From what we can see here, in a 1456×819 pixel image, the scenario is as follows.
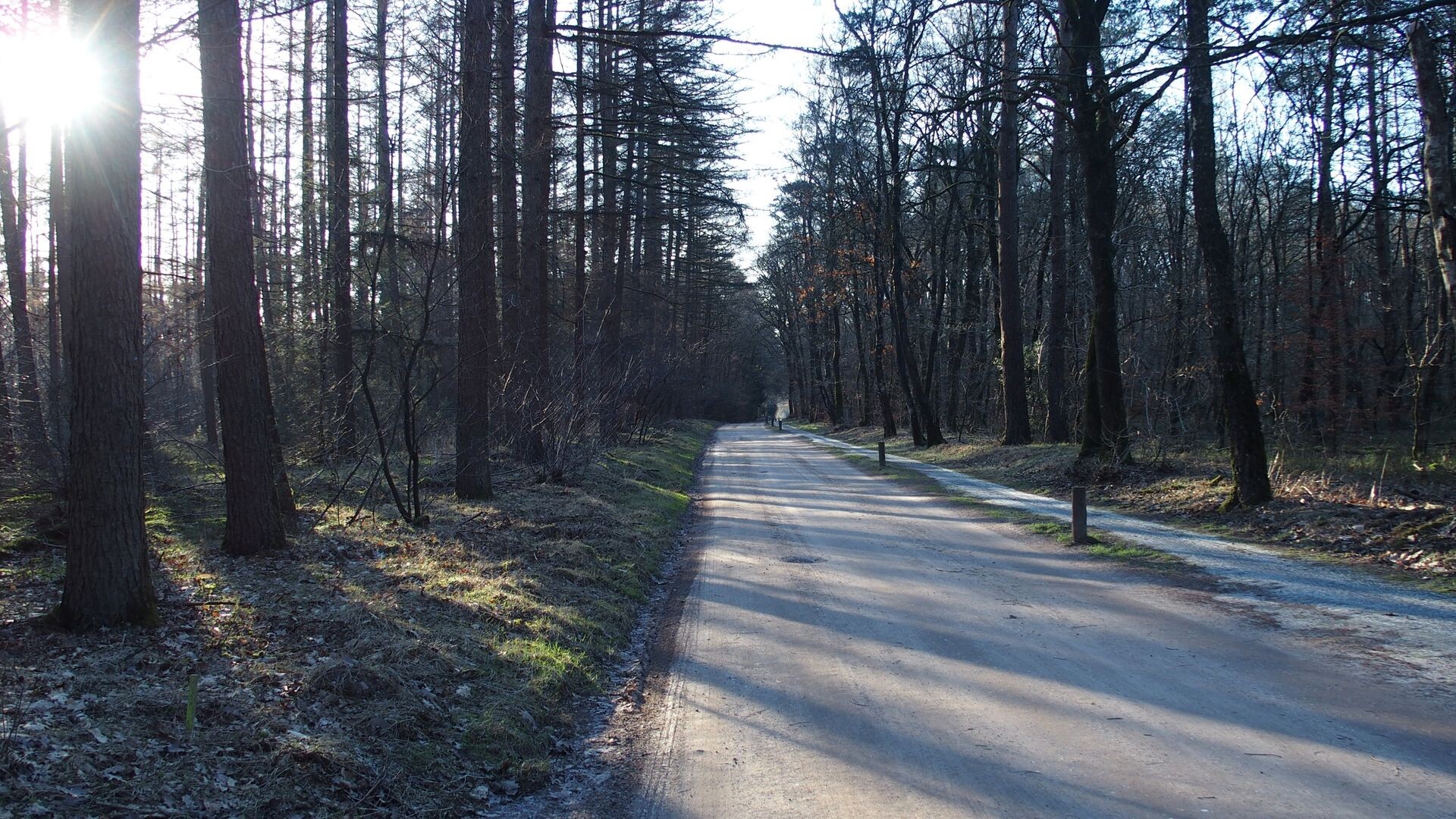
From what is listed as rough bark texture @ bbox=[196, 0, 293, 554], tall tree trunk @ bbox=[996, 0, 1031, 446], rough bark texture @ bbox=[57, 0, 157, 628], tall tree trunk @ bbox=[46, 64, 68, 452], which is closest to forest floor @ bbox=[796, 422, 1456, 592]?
tall tree trunk @ bbox=[996, 0, 1031, 446]

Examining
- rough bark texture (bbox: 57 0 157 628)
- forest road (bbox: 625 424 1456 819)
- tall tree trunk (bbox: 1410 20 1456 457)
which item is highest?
tall tree trunk (bbox: 1410 20 1456 457)

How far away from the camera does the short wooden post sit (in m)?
10.5

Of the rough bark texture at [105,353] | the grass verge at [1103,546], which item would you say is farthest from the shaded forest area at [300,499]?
the grass verge at [1103,546]

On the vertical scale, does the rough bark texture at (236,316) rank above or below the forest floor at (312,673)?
above

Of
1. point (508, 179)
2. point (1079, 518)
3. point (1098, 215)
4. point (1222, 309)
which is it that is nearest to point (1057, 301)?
point (1098, 215)

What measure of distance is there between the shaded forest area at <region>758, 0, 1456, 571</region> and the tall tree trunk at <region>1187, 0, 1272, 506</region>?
0.04 metres

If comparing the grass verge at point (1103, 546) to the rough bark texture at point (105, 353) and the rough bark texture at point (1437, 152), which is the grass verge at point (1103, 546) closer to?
the rough bark texture at point (1437, 152)

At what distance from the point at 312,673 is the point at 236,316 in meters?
4.46

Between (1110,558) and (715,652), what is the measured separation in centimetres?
547

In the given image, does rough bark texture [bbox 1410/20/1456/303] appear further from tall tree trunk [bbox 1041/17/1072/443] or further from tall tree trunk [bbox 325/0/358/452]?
tall tree trunk [bbox 325/0/358/452]

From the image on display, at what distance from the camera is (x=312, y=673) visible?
16.0 feet

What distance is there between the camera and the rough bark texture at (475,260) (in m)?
10.9

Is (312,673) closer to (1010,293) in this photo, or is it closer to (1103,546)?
(1103,546)

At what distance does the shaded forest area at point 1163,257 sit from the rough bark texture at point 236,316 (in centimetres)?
608
